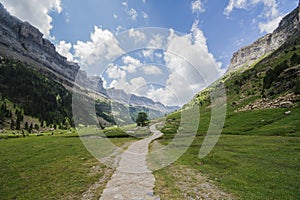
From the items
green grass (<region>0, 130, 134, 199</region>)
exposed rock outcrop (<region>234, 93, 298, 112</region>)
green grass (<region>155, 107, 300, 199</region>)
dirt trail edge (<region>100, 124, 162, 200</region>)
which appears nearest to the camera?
green grass (<region>155, 107, 300, 199</region>)

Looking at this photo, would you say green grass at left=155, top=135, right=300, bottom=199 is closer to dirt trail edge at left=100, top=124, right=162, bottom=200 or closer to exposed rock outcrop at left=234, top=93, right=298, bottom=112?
dirt trail edge at left=100, top=124, right=162, bottom=200

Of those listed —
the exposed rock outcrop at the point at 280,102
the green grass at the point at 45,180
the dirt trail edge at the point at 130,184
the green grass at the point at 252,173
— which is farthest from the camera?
the exposed rock outcrop at the point at 280,102

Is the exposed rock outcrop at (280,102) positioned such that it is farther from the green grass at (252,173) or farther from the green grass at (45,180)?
the green grass at (45,180)

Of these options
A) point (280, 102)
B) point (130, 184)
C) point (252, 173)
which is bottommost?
point (130, 184)

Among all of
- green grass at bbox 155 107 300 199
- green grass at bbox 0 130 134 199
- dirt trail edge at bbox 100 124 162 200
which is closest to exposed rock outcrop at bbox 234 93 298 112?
green grass at bbox 155 107 300 199

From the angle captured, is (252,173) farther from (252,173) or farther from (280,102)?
(280,102)

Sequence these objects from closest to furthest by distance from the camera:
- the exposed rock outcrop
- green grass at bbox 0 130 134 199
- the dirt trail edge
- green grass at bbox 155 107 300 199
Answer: green grass at bbox 155 107 300 199 → the dirt trail edge → green grass at bbox 0 130 134 199 → the exposed rock outcrop

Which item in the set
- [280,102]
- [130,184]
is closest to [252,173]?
[130,184]

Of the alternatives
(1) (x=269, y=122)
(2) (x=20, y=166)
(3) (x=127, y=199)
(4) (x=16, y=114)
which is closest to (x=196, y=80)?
(3) (x=127, y=199)

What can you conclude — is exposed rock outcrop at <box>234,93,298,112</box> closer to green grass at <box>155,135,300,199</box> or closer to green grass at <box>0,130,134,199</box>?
green grass at <box>155,135,300,199</box>

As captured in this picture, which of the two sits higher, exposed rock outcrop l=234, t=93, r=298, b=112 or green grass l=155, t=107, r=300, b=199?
exposed rock outcrop l=234, t=93, r=298, b=112

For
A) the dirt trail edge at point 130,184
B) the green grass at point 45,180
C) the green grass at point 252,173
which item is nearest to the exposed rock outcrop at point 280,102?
the green grass at point 252,173

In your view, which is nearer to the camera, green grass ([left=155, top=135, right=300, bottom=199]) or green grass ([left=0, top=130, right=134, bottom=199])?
green grass ([left=155, top=135, right=300, bottom=199])

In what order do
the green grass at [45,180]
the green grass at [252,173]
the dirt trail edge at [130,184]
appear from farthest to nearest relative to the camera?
the green grass at [45,180] → the dirt trail edge at [130,184] → the green grass at [252,173]
